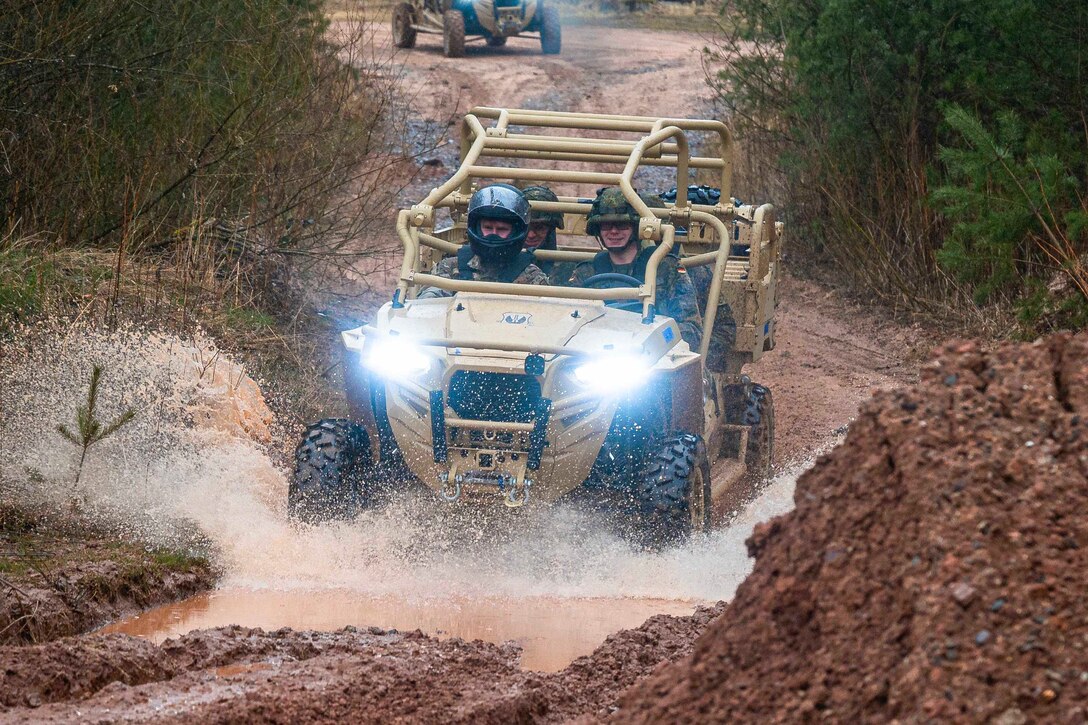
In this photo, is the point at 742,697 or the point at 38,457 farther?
the point at 38,457

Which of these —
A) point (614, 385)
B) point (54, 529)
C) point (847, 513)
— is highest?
point (847, 513)

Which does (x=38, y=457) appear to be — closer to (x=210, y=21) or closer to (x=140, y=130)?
(x=140, y=130)

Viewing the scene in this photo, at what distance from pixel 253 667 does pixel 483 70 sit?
2088 cm

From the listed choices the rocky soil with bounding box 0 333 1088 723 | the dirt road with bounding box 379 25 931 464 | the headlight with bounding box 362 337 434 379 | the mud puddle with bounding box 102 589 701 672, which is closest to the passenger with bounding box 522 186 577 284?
the headlight with bounding box 362 337 434 379

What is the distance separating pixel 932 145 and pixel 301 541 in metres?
9.00

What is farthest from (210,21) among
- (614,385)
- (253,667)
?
(253,667)

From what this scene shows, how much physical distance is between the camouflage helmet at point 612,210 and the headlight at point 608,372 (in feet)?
4.14

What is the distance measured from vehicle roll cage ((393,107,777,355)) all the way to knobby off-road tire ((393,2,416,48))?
18.4 meters

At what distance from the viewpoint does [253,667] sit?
5.44m

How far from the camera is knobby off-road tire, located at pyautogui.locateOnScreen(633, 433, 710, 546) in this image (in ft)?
23.3

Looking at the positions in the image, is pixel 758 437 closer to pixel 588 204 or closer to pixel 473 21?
pixel 588 204

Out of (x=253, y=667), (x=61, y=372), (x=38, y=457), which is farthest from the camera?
(x=61, y=372)

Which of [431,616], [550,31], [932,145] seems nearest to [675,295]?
[431,616]

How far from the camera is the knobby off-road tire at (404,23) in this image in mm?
27359
